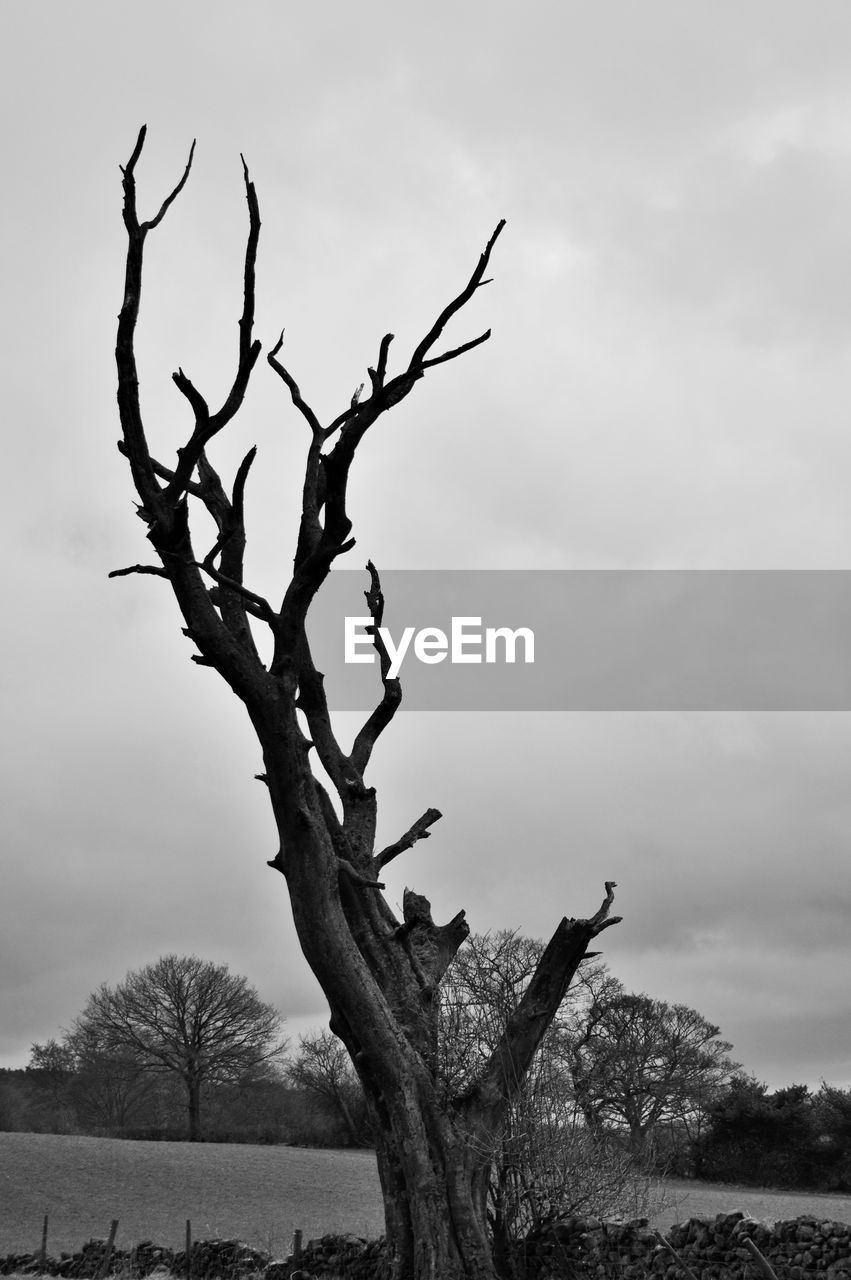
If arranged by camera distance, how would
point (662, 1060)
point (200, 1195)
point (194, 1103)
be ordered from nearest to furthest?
1. point (200, 1195)
2. point (662, 1060)
3. point (194, 1103)

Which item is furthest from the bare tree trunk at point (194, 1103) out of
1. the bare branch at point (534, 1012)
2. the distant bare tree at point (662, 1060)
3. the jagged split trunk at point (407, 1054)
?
the bare branch at point (534, 1012)

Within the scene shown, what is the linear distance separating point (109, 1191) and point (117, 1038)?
22.9 m

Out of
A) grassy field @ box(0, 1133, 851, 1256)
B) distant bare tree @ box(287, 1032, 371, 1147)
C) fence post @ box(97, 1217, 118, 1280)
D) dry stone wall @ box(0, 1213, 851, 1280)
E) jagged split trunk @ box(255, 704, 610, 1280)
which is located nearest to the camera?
jagged split trunk @ box(255, 704, 610, 1280)

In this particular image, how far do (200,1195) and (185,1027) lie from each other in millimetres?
23714

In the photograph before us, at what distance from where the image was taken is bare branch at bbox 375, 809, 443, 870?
12148 millimetres

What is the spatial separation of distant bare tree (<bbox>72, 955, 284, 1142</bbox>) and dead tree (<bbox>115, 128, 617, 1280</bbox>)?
163 ft

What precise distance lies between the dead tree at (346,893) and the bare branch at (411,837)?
2.55 ft

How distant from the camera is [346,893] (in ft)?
37.7

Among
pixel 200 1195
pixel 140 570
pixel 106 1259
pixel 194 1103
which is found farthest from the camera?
pixel 194 1103

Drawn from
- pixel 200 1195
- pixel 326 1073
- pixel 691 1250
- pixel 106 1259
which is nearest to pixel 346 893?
pixel 691 1250

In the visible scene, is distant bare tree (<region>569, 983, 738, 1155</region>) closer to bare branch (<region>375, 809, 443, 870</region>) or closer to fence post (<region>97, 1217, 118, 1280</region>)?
fence post (<region>97, 1217, 118, 1280</region>)

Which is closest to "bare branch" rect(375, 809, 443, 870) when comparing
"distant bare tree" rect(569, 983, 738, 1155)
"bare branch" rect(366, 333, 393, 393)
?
"bare branch" rect(366, 333, 393, 393)

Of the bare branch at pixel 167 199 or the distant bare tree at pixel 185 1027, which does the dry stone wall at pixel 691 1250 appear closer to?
the bare branch at pixel 167 199

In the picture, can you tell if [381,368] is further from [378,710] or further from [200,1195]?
[200,1195]
